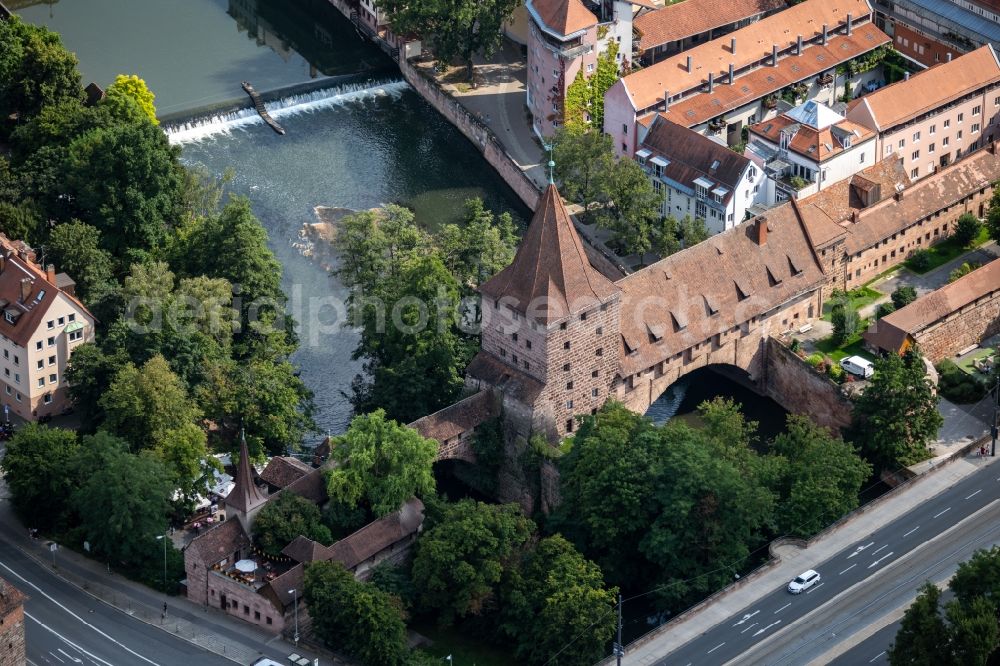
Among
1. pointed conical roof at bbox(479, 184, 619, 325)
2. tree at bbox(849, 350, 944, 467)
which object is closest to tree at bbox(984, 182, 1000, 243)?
tree at bbox(849, 350, 944, 467)

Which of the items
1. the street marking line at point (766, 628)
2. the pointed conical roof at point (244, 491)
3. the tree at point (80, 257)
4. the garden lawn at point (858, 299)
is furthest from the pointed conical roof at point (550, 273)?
the tree at point (80, 257)

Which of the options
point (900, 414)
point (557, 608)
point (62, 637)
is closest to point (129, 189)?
point (62, 637)

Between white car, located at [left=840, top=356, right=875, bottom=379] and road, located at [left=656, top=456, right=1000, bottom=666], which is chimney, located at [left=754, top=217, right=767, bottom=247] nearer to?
white car, located at [left=840, top=356, right=875, bottom=379]

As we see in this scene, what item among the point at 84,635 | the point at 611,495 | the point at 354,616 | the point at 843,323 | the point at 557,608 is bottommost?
the point at 557,608

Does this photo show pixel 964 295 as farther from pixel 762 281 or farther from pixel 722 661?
pixel 722 661

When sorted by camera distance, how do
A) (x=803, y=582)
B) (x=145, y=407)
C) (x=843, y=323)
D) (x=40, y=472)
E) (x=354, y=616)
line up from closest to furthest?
(x=354, y=616), (x=803, y=582), (x=40, y=472), (x=145, y=407), (x=843, y=323)

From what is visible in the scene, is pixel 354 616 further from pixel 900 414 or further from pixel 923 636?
pixel 900 414
